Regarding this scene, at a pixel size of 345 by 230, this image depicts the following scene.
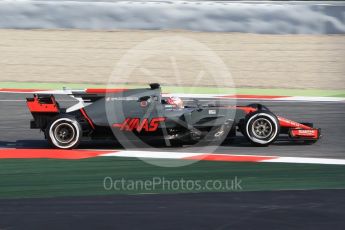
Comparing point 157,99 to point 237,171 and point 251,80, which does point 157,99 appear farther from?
point 251,80

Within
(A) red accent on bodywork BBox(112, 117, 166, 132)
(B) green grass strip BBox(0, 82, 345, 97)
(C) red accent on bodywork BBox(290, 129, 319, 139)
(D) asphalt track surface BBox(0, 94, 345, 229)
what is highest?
(B) green grass strip BBox(0, 82, 345, 97)

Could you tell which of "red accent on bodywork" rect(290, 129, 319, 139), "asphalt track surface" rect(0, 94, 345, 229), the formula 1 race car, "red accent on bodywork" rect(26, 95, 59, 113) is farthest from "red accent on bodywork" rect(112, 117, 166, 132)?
"asphalt track surface" rect(0, 94, 345, 229)

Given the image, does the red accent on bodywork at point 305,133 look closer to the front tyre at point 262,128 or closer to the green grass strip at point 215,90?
the front tyre at point 262,128

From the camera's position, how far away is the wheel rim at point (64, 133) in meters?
12.5

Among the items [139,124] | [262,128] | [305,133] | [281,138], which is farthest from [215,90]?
[139,124]

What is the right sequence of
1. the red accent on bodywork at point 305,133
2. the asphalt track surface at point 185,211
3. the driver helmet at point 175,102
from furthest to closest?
the red accent on bodywork at point 305,133 < the driver helmet at point 175,102 < the asphalt track surface at point 185,211

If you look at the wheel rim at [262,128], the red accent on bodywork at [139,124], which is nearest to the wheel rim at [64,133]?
the red accent on bodywork at [139,124]

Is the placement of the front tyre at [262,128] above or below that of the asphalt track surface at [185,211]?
above

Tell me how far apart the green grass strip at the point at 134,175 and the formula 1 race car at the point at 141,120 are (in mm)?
775

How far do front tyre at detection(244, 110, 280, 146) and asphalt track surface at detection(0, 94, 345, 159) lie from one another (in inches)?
5.5

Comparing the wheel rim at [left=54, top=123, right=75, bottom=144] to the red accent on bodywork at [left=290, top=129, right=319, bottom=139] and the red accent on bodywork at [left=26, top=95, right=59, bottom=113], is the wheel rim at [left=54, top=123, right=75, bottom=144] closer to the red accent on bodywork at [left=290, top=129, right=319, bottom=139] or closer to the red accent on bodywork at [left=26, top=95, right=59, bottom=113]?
the red accent on bodywork at [left=26, top=95, right=59, bottom=113]

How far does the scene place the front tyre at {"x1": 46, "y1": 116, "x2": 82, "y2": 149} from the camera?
40.9 feet

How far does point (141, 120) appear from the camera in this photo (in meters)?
12.5

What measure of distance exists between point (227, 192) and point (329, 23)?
1348 centimetres
